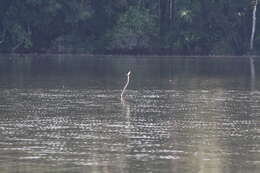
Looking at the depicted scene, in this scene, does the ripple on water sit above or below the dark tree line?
below

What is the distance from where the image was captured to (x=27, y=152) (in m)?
33.8

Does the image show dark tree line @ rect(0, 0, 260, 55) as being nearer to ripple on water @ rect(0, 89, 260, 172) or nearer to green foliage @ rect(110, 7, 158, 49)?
green foliage @ rect(110, 7, 158, 49)

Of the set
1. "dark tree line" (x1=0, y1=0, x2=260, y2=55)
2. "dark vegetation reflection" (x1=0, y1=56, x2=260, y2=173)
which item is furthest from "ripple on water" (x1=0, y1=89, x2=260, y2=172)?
"dark tree line" (x1=0, y1=0, x2=260, y2=55)

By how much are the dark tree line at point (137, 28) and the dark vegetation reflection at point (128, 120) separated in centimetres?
2351

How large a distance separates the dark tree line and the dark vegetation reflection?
926 inches

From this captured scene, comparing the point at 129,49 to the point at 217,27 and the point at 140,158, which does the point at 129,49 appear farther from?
the point at 140,158

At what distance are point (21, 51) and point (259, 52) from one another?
23691mm

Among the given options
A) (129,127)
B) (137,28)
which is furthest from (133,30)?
(129,127)

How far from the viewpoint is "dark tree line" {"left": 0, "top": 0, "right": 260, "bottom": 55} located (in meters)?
100

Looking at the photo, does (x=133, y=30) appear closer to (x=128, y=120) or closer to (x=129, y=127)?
(x=128, y=120)

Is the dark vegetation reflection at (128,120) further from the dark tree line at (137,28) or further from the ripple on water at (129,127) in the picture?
the dark tree line at (137,28)

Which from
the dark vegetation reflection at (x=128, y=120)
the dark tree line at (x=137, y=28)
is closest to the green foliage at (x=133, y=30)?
the dark tree line at (x=137, y=28)

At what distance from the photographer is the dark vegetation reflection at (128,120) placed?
32.3 metres

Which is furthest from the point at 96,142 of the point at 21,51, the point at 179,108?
the point at 21,51
